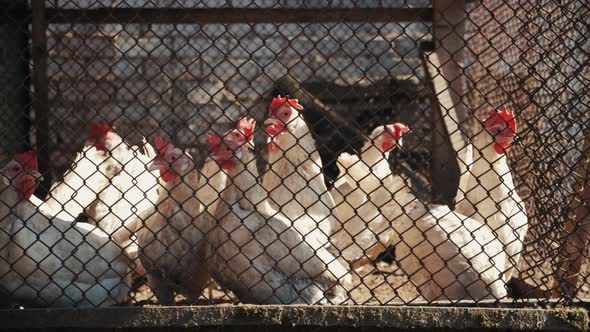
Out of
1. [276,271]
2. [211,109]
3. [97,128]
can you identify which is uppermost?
[97,128]

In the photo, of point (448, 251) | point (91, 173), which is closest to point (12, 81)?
point (91, 173)

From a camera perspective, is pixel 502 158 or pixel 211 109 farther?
pixel 211 109

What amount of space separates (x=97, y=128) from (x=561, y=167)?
3.07 m

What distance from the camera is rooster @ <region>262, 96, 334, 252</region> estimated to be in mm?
4133

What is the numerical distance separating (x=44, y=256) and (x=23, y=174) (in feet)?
1.48

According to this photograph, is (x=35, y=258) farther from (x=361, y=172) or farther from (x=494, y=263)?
(x=494, y=263)

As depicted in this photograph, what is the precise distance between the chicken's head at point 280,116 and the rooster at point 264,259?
40 cm

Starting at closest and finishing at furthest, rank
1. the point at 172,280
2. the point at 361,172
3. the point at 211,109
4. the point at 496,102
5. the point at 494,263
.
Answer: the point at 494,263 < the point at 172,280 < the point at 361,172 < the point at 496,102 < the point at 211,109

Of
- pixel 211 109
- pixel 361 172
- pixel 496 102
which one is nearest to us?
pixel 361 172

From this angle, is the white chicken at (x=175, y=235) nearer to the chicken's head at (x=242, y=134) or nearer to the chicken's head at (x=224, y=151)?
the chicken's head at (x=224, y=151)

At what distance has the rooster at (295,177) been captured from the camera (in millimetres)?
4133

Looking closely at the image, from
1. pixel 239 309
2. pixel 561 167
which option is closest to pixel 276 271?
pixel 239 309

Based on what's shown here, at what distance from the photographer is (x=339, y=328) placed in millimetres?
3133

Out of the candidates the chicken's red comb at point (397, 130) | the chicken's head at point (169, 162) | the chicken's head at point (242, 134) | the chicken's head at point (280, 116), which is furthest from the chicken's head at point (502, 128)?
the chicken's head at point (169, 162)
